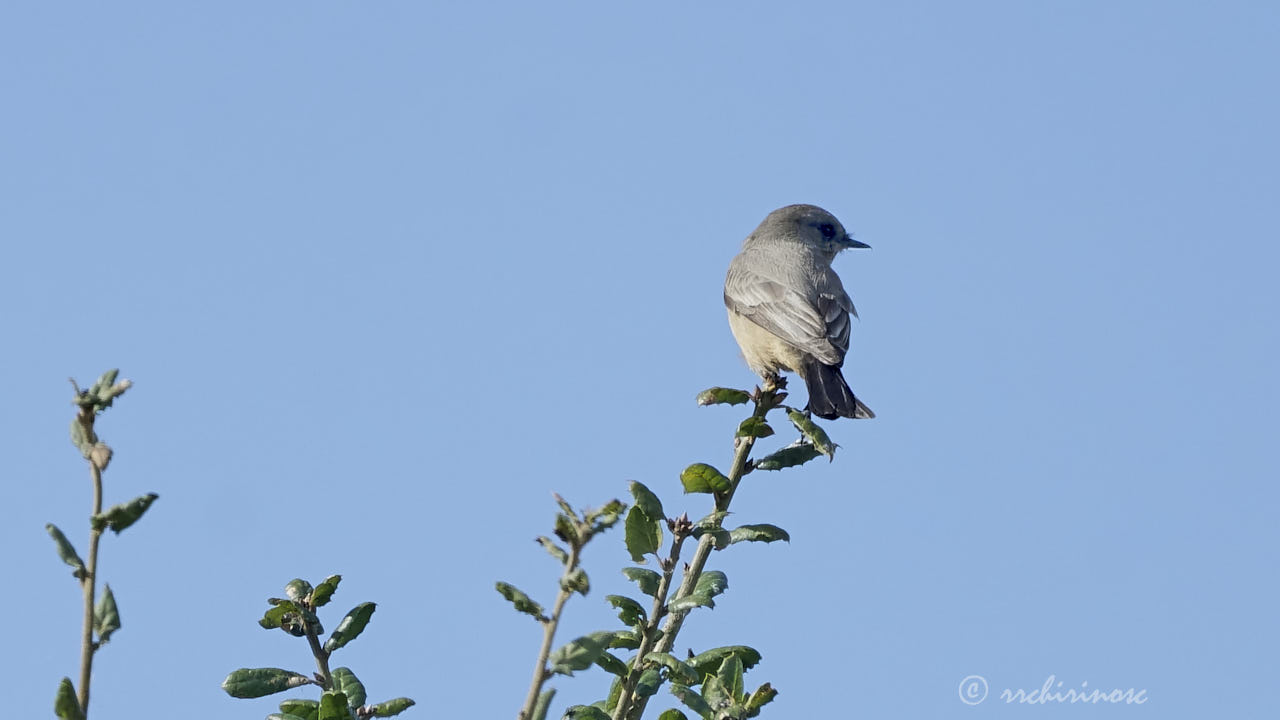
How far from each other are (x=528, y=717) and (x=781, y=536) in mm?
1522

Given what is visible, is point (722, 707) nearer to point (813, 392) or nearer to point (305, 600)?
point (305, 600)

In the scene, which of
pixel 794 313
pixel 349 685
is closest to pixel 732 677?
pixel 349 685

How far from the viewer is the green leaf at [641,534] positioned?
3.23 m

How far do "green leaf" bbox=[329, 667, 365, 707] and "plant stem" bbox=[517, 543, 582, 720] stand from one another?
3.26ft

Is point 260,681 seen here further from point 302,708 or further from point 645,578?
point 645,578

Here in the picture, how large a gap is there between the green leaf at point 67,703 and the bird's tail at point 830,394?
5322mm

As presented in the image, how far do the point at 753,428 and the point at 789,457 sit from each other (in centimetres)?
14

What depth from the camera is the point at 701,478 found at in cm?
335

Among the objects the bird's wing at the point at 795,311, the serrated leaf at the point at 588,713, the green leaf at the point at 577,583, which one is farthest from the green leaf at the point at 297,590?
the bird's wing at the point at 795,311

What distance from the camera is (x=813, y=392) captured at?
7164 mm

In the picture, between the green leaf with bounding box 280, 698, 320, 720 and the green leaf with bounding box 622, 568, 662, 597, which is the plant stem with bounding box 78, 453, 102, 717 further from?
the green leaf with bounding box 622, 568, 662, 597

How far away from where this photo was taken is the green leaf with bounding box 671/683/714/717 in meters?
2.89

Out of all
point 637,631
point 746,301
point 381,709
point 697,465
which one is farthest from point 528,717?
point 746,301

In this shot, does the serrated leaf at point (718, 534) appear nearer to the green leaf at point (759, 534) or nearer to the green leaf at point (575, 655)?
the green leaf at point (759, 534)
